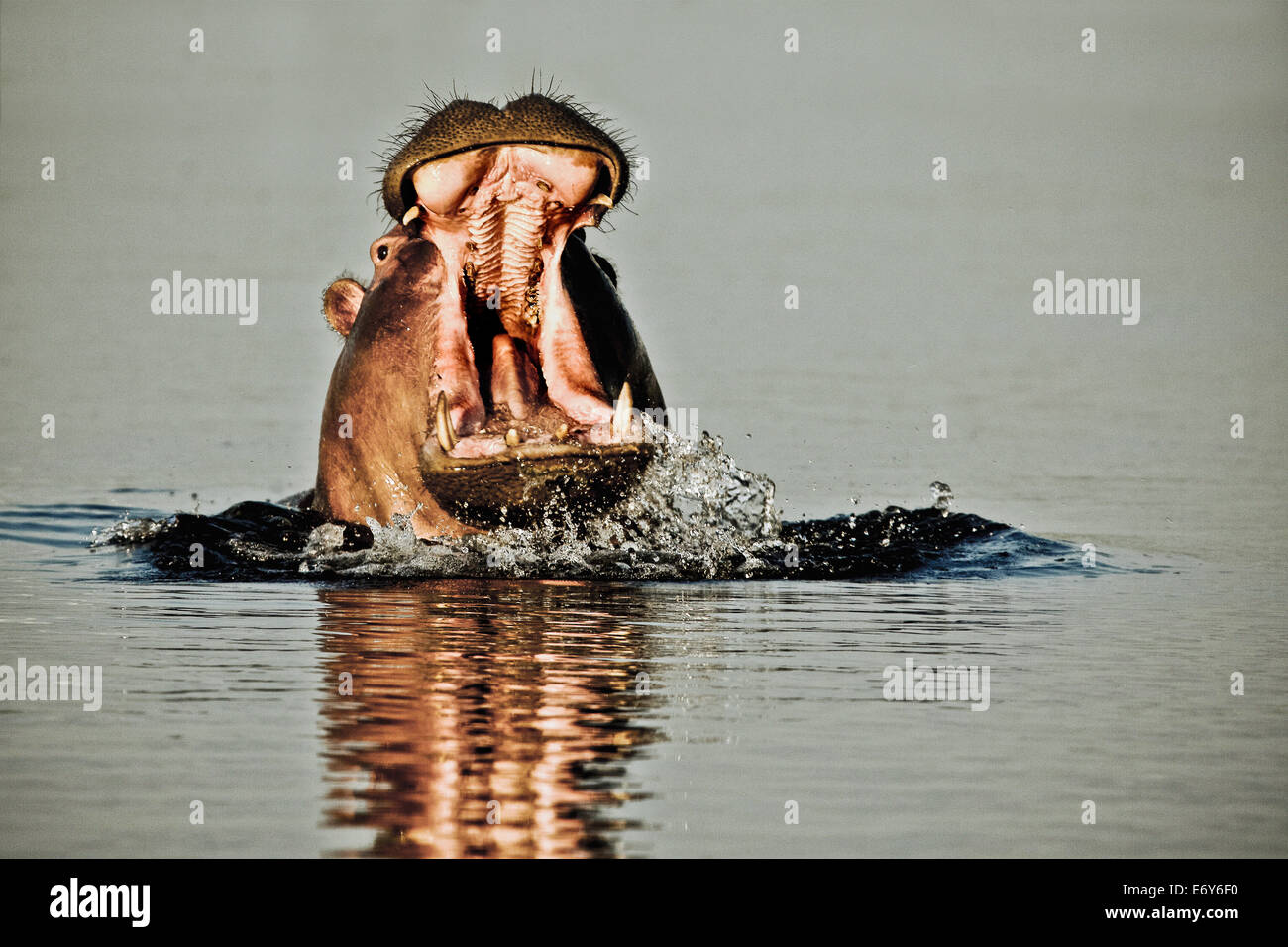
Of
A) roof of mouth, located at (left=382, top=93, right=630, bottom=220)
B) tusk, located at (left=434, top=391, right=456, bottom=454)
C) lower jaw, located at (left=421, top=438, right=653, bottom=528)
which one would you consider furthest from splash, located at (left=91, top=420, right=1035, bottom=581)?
roof of mouth, located at (left=382, top=93, right=630, bottom=220)

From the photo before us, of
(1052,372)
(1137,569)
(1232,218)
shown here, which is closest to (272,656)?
(1137,569)

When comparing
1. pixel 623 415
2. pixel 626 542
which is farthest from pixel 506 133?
pixel 626 542

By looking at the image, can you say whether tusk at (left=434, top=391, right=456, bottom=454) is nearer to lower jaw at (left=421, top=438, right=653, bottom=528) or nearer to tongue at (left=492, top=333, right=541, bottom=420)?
lower jaw at (left=421, top=438, right=653, bottom=528)

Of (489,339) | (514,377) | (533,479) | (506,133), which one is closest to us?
(506,133)

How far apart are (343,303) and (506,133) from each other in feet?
8.39

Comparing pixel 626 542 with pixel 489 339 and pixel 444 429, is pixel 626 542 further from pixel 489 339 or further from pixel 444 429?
pixel 444 429

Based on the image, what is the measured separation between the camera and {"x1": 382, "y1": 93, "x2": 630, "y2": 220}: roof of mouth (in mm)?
7938

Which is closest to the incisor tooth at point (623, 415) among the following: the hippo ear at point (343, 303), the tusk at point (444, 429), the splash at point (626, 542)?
the splash at point (626, 542)

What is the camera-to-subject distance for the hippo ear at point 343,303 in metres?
10.2

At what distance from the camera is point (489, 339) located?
8.95 m

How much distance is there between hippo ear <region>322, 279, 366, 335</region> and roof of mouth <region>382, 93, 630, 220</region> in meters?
1.84

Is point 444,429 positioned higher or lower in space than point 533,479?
higher
